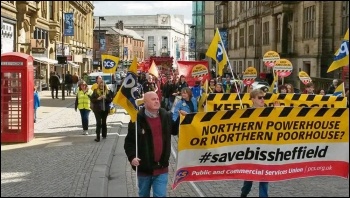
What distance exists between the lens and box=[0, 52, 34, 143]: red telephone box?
13578mm

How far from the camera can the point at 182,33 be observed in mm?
175250

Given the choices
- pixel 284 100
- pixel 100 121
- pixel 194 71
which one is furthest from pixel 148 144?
pixel 194 71

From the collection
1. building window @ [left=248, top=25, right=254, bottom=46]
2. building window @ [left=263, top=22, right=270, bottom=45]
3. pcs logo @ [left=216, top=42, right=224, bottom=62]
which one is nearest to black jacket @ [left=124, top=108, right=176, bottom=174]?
pcs logo @ [left=216, top=42, right=224, bottom=62]

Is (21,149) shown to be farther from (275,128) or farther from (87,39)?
(87,39)

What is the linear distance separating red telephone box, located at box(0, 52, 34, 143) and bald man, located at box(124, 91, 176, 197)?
7820 millimetres

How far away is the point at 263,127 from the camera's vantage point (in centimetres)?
786

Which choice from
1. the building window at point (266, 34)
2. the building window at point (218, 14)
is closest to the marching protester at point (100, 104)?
the building window at point (266, 34)

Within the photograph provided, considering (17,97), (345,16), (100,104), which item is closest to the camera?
(17,97)

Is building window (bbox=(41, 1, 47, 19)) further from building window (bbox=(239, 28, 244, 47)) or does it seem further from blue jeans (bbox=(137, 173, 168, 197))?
blue jeans (bbox=(137, 173, 168, 197))

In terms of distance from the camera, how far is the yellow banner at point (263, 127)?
25.3 feet

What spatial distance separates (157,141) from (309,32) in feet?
108

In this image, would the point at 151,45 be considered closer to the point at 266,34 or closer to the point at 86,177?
the point at 266,34

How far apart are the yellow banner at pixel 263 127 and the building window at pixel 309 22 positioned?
1174 inches

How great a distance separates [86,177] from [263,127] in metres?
3.38
